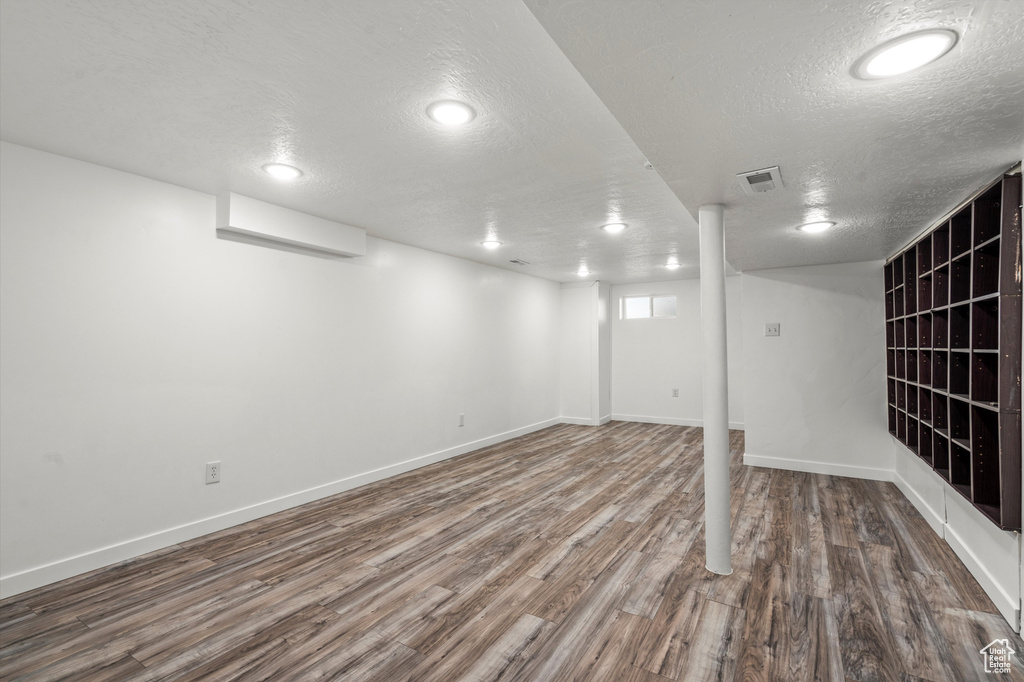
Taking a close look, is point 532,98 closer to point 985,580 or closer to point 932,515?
point 985,580

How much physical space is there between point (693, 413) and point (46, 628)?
723 cm

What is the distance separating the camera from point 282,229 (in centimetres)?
352

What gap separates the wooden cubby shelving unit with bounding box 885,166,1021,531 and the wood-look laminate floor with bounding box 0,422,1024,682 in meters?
0.59

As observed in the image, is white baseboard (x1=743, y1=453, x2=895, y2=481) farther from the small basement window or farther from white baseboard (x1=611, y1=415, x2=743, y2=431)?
the small basement window

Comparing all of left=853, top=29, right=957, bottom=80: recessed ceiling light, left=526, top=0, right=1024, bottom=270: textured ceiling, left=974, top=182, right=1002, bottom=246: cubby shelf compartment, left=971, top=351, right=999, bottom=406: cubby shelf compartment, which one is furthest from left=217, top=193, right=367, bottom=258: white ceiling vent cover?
left=971, top=351, right=999, bottom=406: cubby shelf compartment

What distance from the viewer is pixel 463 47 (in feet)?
5.24

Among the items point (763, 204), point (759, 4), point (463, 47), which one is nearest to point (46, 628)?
point (463, 47)

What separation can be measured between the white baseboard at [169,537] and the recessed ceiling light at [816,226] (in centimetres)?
407

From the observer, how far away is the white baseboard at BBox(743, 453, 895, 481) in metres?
4.47

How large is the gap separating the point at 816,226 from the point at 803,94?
81.0 inches

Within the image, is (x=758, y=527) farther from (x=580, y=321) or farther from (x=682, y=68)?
(x=580, y=321)

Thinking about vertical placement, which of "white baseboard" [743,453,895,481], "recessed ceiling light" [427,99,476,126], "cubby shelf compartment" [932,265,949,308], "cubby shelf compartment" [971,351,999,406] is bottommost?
"white baseboard" [743,453,895,481]

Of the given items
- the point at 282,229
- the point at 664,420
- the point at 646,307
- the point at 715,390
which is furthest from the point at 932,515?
the point at 282,229

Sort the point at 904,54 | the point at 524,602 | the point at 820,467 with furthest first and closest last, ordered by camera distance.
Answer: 1. the point at 820,467
2. the point at 524,602
3. the point at 904,54
